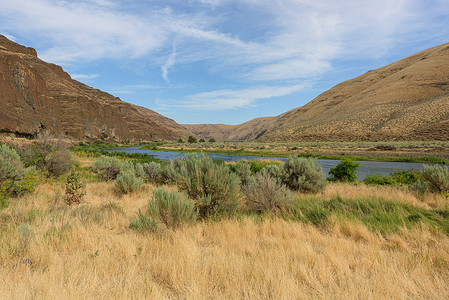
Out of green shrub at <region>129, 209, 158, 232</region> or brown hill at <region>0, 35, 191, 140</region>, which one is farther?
brown hill at <region>0, 35, 191, 140</region>

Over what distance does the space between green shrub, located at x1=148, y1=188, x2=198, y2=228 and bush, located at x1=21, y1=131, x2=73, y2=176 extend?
858 centimetres

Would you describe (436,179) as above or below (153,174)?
above

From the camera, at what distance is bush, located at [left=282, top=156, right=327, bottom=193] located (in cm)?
804

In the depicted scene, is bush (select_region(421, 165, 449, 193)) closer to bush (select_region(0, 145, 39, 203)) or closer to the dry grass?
the dry grass

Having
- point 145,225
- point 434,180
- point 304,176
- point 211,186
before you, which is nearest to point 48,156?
point 145,225

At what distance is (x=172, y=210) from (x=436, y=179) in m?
8.16

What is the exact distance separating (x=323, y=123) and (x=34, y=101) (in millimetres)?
82353

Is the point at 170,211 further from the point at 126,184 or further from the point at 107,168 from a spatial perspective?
the point at 107,168

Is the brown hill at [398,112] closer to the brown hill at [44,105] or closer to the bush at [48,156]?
the bush at [48,156]

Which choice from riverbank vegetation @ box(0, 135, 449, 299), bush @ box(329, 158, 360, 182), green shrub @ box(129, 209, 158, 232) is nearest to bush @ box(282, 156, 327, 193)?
riverbank vegetation @ box(0, 135, 449, 299)

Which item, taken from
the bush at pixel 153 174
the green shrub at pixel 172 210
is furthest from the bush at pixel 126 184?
the green shrub at pixel 172 210

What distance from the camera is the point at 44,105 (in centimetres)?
5475

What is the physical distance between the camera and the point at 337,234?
3771mm

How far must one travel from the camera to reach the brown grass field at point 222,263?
2.10m
